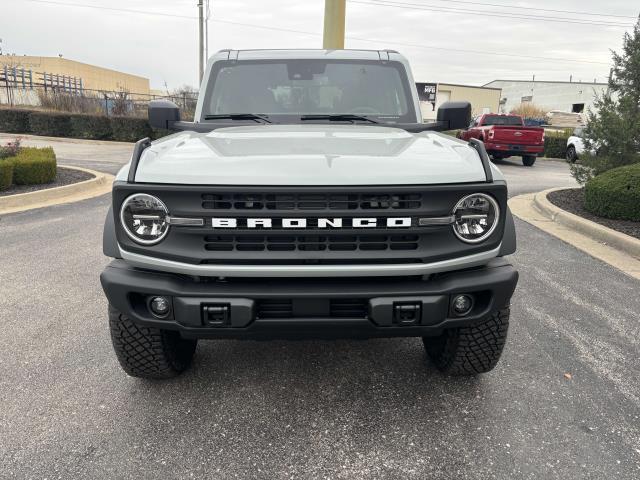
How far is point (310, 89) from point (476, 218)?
1.88 m

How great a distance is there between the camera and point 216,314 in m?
2.24

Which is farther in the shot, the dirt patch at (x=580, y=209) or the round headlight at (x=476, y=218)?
the dirt patch at (x=580, y=209)

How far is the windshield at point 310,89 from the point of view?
3641mm

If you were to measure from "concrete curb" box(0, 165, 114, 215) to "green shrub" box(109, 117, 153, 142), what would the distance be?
11.3 m

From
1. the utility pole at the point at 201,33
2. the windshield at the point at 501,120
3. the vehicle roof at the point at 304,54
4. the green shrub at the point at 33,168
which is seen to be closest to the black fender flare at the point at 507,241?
the vehicle roof at the point at 304,54

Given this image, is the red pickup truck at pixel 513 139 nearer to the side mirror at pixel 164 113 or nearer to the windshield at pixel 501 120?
the windshield at pixel 501 120

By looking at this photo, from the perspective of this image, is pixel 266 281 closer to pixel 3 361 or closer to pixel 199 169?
pixel 199 169

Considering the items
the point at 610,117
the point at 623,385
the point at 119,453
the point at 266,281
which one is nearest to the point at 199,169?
the point at 266,281

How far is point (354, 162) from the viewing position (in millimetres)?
2283

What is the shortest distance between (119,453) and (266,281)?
1076 millimetres

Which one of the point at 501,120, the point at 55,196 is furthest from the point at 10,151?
the point at 501,120

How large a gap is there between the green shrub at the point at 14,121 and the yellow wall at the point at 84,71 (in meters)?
34.5

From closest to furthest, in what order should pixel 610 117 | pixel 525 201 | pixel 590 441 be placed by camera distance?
pixel 590 441
pixel 610 117
pixel 525 201

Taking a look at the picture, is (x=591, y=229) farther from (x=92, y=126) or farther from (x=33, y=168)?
(x=92, y=126)
